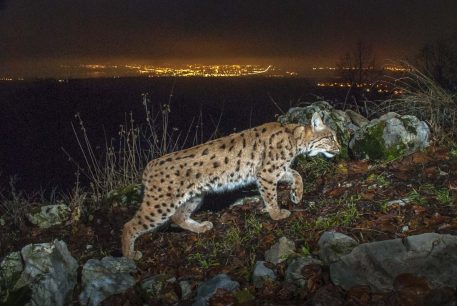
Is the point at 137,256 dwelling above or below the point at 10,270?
below

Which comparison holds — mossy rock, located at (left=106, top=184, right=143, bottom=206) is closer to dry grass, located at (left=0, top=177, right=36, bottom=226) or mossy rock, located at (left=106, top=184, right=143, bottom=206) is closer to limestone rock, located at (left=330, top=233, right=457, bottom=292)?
dry grass, located at (left=0, top=177, right=36, bottom=226)

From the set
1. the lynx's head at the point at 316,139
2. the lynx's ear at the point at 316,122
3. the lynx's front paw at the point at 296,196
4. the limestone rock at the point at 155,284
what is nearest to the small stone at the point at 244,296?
the limestone rock at the point at 155,284

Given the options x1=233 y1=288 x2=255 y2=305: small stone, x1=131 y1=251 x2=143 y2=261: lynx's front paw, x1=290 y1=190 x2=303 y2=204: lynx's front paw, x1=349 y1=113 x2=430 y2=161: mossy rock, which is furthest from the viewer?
x1=349 y1=113 x2=430 y2=161: mossy rock

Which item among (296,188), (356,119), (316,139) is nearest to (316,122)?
(316,139)

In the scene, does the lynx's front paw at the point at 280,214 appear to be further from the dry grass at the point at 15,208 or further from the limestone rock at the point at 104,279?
the dry grass at the point at 15,208

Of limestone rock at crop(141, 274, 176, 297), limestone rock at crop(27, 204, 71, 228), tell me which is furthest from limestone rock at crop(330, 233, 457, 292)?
limestone rock at crop(27, 204, 71, 228)

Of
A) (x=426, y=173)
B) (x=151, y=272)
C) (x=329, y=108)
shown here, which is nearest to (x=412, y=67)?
(x=329, y=108)

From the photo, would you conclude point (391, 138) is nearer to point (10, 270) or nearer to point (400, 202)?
point (400, 202)
